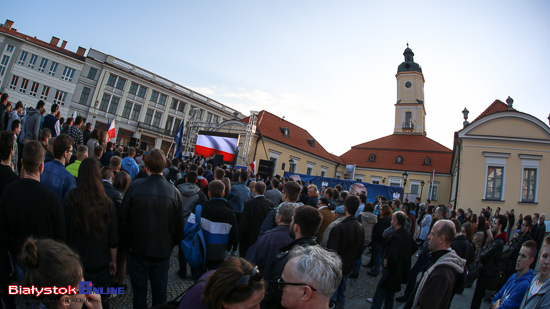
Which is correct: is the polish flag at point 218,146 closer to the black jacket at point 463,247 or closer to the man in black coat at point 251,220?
the man in black coat at point 251,220

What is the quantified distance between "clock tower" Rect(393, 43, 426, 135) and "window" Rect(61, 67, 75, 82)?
48.0 meters

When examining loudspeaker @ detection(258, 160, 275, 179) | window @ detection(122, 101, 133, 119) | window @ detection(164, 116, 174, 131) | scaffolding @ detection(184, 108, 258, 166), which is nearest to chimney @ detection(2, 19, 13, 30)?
window @ detection(122, 101, 133, 119)

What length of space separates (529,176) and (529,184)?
0.52m

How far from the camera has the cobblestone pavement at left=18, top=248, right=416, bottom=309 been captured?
396 cm

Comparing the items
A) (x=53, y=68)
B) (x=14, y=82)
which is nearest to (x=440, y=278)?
(x=53, y=68)

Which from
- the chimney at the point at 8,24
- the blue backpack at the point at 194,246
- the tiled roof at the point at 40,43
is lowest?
the blue backpack at the point at 194,246

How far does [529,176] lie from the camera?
1834 centimetres

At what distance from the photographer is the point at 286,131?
3356 centimetres

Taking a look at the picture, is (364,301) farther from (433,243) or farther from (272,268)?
(272,268)

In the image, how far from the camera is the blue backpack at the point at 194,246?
407cm

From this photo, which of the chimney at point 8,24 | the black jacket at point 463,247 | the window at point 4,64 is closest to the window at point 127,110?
the window at point 4,64

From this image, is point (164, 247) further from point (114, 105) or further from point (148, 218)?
point (114, 105)

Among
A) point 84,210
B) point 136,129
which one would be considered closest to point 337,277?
point 84,210

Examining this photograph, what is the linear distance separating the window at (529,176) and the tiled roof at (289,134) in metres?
20.0
